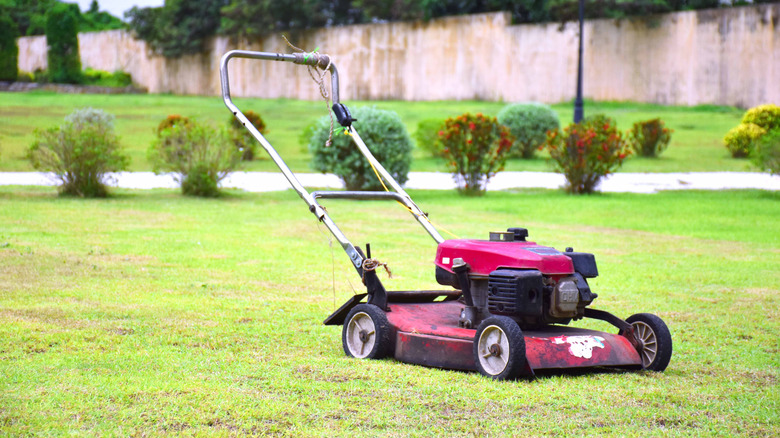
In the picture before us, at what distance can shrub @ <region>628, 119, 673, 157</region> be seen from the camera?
2565cm

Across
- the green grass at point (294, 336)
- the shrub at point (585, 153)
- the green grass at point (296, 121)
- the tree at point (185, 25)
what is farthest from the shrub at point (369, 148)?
the tree at point (185, 25)

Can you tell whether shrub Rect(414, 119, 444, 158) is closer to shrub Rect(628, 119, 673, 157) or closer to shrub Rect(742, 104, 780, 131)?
shrub Rect(628, 119, 673, 157)

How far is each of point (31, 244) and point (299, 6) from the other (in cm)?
3899

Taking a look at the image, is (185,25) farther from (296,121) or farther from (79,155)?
(79,155)

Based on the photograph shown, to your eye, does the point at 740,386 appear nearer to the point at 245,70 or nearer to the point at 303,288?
the point at 303,288

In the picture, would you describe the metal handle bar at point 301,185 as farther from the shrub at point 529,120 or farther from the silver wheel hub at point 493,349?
the shrub at point 529,120

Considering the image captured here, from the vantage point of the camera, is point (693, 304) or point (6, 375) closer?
point (6, 375)

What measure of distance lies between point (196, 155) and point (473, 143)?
17.1ft

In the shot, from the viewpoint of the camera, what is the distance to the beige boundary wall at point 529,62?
33.7 m

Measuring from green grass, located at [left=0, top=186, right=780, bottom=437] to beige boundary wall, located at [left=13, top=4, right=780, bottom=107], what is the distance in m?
23.6

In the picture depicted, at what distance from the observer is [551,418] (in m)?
3.79

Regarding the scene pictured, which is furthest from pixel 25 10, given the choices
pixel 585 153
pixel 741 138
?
pixel 585 153

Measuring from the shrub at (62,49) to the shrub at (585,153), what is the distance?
41.7 metres

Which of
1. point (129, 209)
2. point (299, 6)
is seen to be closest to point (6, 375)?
point (129, 209)
